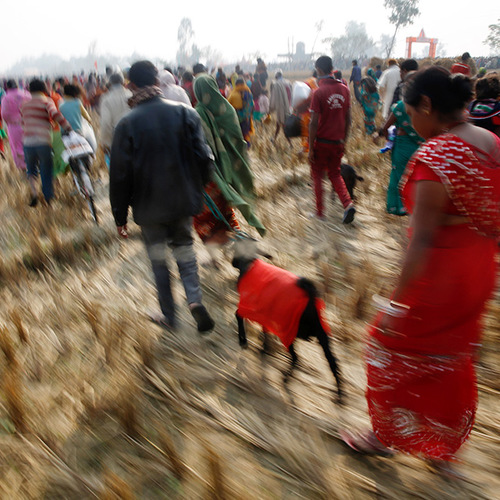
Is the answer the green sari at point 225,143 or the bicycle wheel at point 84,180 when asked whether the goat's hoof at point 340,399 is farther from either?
the bicycle wheel at point 84,180

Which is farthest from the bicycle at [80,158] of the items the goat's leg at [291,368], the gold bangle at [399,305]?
the gold bangle at [399,305]

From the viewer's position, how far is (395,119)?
3992mm

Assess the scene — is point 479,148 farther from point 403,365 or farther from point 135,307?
point 135,307

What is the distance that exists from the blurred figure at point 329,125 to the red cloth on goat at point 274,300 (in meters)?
2.61

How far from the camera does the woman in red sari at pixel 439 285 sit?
1.35 meters

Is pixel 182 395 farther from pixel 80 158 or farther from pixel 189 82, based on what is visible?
pixel 189 82

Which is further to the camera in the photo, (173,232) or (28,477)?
(173,232)

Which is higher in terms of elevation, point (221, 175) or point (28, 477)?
point (221, 175)

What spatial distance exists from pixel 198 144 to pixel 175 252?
0.77 metres

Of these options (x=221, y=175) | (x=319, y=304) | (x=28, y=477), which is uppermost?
(x=221, y=175)

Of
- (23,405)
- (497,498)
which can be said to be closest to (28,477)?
(23,405)

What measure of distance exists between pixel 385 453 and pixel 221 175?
2495 mm

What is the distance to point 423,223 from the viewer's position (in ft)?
4.53

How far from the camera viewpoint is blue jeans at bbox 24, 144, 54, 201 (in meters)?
5.19
